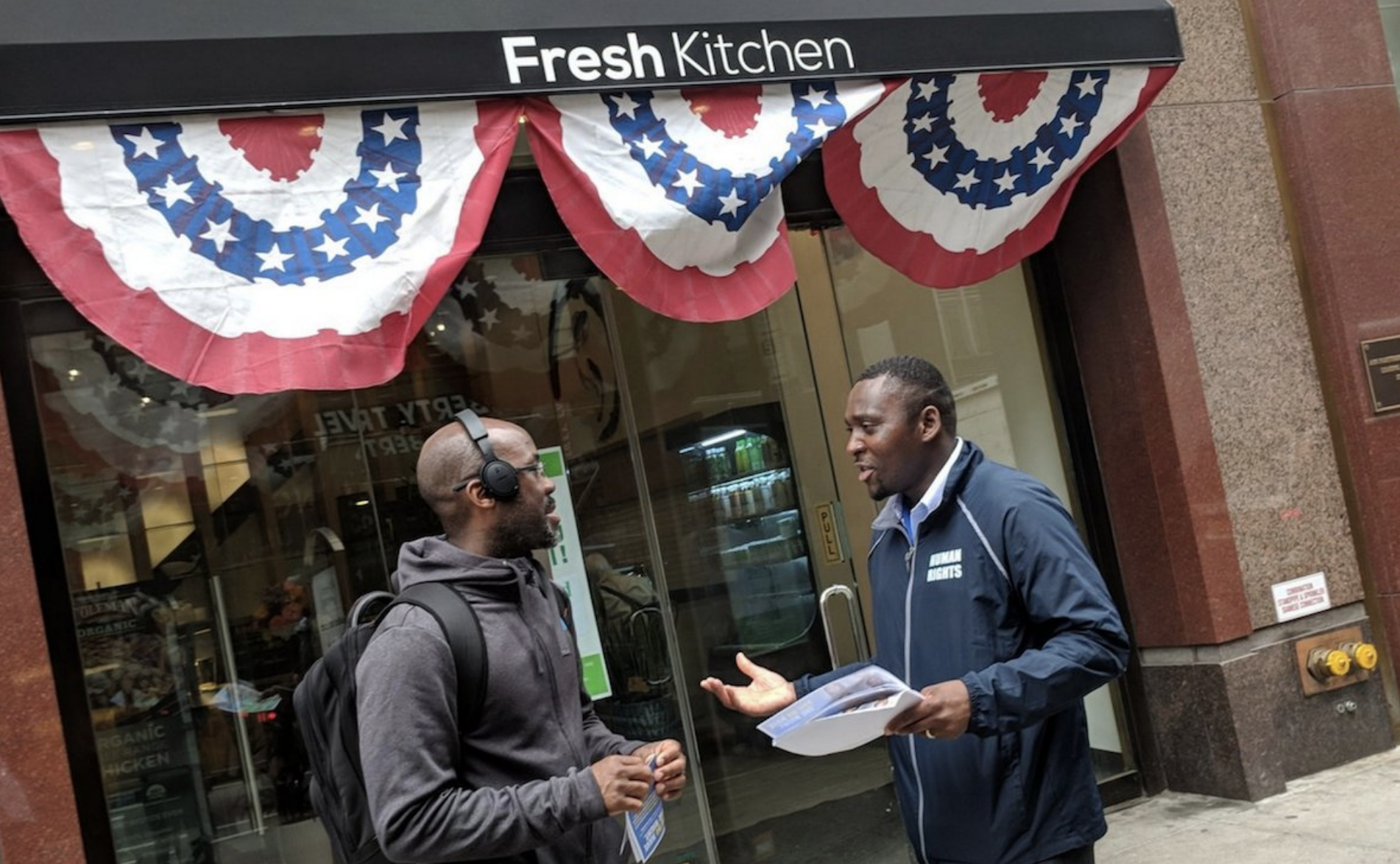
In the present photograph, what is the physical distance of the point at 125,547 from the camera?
16.4ft

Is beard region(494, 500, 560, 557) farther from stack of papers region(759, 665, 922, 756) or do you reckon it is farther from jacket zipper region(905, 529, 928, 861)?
jacket zipper region(905, 529, 928, 861)

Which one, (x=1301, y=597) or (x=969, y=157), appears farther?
(x=1301, y=597)

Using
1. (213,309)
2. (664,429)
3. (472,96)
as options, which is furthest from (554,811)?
(664,429)

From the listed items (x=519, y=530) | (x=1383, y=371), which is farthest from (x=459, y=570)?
(x=1383, y=371)

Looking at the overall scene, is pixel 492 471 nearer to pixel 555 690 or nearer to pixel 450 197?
pixel 555 690

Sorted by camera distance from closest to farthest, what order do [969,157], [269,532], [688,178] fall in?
[688,178] < [269,532] < [969,157]

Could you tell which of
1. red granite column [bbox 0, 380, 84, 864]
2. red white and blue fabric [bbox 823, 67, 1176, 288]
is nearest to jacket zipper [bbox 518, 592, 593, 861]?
red granite column [bbox 0, 380, 84, 864]

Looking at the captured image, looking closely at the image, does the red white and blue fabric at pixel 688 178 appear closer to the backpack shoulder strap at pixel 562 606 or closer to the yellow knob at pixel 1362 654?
the backpack shoulder strap at pixel 562 606

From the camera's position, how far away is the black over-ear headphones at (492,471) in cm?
300

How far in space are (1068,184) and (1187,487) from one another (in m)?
1.55

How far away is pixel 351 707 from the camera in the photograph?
9.29 feet

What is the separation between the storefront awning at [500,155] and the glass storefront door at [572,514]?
3.17 ft

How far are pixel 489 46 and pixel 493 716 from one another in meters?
2.66

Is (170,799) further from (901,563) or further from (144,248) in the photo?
(901,563)
